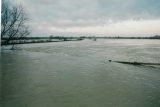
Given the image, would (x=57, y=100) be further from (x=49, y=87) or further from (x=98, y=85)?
(x=98, y=85)

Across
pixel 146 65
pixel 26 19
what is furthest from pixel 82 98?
pixel 26 19

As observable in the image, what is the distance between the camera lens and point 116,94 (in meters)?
7.44

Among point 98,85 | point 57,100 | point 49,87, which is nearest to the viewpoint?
point 57,100

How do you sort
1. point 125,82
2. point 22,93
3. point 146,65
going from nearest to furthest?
point 22,93
point 125,82
point 146,65

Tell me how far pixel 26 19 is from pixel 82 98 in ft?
48.4

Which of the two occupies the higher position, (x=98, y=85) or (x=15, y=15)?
(x=15, y=15)

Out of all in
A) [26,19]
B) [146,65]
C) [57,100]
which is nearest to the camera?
[57,100]

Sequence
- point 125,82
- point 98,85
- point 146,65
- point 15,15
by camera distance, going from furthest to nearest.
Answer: point 15,15
point 146,65
point 125,82
point 98,85

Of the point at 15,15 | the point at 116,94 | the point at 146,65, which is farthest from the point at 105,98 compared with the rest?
the point at 15,15

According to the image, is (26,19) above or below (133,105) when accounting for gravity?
above

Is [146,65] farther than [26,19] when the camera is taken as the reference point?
No

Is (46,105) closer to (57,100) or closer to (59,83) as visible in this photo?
(57,100)

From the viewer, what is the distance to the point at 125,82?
30.7 feet

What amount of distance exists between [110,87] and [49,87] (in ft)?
8.46
